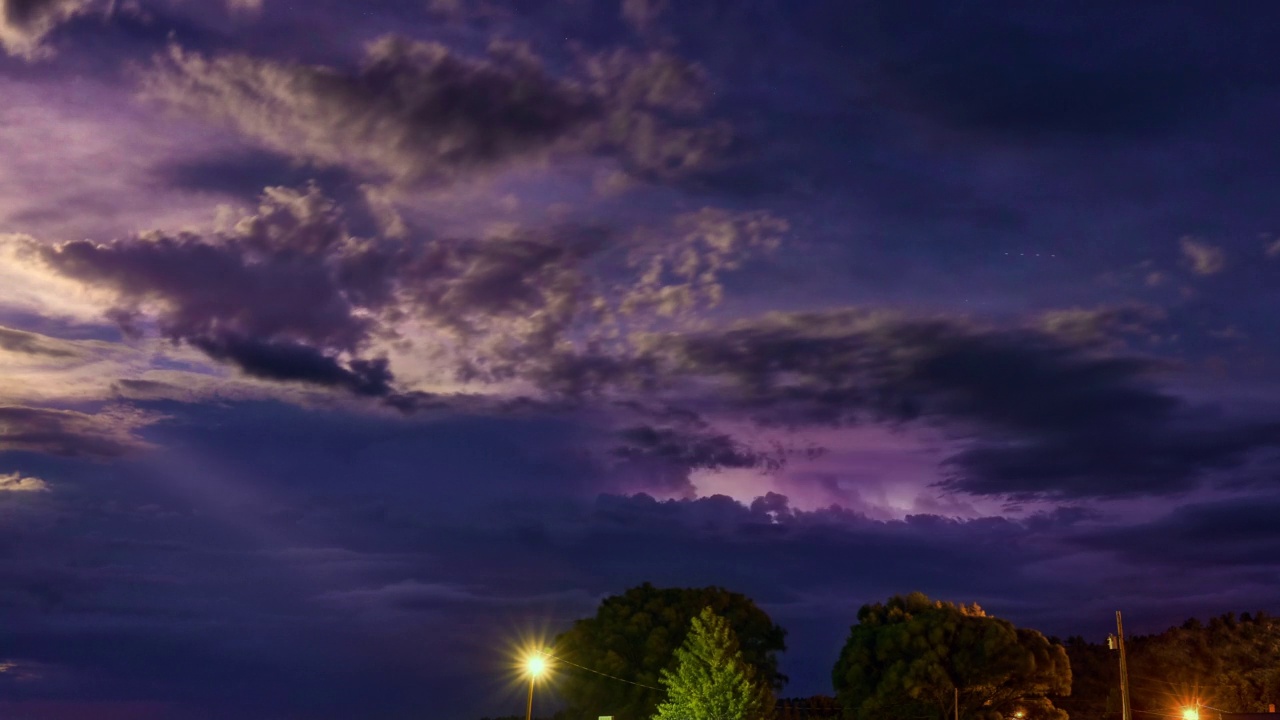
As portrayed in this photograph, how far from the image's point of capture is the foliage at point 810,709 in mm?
105812

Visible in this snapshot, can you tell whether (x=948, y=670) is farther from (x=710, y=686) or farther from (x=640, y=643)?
(x=710, y=686)

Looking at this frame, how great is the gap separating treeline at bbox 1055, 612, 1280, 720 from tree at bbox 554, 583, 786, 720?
33586mm

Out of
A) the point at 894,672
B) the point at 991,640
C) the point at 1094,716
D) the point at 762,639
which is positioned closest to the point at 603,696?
the point at 762,639

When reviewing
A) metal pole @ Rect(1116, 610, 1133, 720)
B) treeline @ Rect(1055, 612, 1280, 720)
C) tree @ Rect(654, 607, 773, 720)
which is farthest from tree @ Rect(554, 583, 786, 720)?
metal pole @ Rect(1116, 610, 1133, 720)

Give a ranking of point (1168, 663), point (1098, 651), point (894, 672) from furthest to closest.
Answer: point (1098, 651), point (1168, 663), point (894, 672)

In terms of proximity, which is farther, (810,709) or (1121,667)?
(810,709)

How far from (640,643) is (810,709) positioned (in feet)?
59.4

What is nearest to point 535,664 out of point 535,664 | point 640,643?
point 535,664

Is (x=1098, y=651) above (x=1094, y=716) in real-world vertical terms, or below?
above

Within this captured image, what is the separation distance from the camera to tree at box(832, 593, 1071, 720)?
93.7 meters

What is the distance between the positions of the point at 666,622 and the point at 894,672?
19.3 m

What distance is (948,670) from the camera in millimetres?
95812

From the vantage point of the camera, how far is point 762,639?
343 ft

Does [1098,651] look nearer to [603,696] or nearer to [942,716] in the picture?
[942,716]
